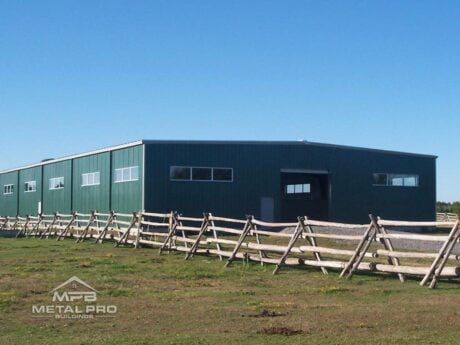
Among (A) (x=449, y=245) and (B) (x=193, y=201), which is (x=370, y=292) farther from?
(B) (x=193, y=201)

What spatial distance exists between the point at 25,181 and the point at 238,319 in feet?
161

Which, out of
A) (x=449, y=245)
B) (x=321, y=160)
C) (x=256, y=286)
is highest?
(x=321, y=160)

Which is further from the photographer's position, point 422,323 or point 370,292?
point 370,292

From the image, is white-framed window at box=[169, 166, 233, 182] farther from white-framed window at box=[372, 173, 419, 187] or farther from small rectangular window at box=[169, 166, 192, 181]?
white-framed window at box=[372, 173, 419, 187]

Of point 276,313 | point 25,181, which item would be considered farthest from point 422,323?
point 25,181

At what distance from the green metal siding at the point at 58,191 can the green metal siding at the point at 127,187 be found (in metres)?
7.34

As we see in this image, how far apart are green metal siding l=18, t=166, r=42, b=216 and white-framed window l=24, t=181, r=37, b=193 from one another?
6.9 inches

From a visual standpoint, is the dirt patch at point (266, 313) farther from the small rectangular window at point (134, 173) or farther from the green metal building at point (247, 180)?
the small rectangular window at point (134, 173)

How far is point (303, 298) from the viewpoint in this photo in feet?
41.6

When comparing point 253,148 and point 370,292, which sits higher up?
point 253,148

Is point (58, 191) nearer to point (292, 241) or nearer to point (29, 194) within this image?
point (29, 194)

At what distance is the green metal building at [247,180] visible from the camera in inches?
1512

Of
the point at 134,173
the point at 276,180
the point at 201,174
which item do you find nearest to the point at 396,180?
the point at 276,180

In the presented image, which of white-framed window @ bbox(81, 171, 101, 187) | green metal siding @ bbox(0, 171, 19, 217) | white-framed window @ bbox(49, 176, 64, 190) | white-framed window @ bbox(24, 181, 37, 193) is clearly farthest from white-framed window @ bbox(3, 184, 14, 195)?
white-framed window @ bbox(81, 171, 101, 187)
